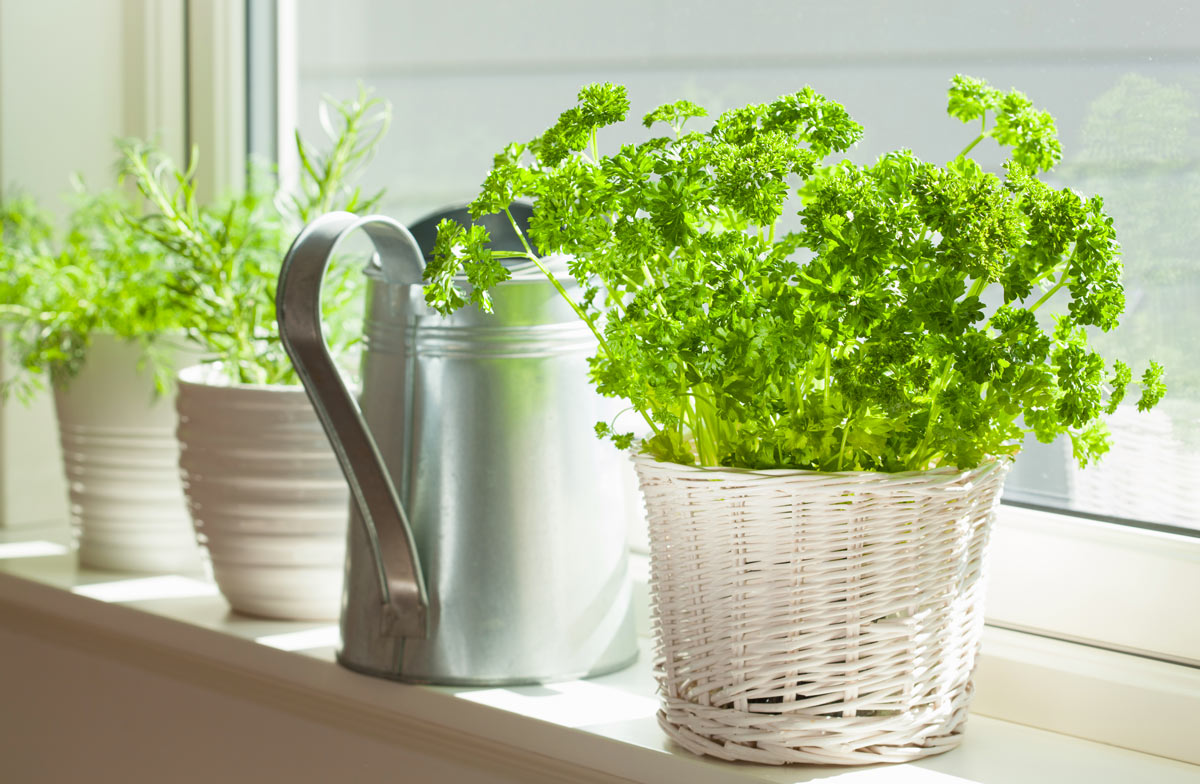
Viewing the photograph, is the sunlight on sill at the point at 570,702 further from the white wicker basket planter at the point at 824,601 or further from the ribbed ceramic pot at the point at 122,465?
the ribbed ceramic pot at the point at 122,465

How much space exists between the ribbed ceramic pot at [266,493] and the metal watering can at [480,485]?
0.44 feet

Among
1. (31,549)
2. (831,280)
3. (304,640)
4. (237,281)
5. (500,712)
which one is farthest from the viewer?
(31,549)

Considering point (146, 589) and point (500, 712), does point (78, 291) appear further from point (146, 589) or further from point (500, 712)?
point (500, 712)

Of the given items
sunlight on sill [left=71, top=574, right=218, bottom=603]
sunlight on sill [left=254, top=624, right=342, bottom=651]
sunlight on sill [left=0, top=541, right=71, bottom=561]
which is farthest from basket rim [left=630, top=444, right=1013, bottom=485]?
sunlight on sill [left=0, top=541, right=71, bottom=561]

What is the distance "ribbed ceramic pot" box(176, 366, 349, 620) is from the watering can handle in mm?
144

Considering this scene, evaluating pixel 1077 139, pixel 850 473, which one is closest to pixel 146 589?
pixel 850 473

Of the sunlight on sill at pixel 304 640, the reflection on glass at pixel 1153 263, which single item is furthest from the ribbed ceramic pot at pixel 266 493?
the reflection on glass at pixel 1153 263

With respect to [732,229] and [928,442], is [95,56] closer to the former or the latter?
[732,229]

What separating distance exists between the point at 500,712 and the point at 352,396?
7.9 inches

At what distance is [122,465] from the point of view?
3.25 ft

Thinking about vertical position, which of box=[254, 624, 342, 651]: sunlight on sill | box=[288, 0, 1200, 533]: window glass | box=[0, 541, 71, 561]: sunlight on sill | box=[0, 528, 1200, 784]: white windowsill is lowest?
box=[0, 528, 1200, 784]: white windowsill

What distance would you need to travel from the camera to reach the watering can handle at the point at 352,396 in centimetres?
66

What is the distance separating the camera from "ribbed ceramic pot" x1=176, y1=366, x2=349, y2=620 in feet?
2.76

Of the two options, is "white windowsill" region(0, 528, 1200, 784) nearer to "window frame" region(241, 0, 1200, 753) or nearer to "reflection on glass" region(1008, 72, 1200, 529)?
"window frame" region(241, 0, 1200, 753)
